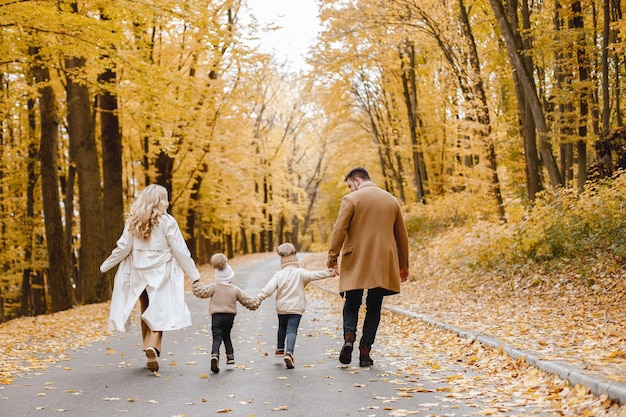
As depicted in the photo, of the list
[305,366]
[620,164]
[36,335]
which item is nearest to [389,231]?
[305,366]

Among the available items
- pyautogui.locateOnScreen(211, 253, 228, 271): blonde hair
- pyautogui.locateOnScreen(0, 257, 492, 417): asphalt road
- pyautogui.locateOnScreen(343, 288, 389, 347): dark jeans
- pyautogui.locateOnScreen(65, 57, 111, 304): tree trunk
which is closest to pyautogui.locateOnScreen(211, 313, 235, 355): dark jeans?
pyautogui.locateOnScreen(0, 257, 492, 417): asphalt road

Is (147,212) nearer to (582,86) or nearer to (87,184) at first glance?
(87,184)

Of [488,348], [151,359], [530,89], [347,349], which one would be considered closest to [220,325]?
[151,359]

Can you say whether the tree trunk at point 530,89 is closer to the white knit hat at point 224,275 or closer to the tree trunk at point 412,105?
the white knit hat at point 224,275

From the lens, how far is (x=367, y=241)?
7191 mm

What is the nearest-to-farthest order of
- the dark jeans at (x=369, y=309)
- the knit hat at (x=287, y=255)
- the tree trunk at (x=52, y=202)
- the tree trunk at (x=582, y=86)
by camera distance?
the dark jeans at (x=369, y=309) → the knit hat at (x=287, y=255) → the tree trunk at (x=582, y=86) → the tree trunk at (x=52, y=202)

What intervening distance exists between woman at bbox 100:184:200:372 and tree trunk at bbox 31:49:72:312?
1218cm

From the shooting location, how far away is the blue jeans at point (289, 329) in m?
7.44

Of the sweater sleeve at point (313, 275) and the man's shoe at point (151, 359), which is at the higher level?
the sweater sleeve at point (313, 275)

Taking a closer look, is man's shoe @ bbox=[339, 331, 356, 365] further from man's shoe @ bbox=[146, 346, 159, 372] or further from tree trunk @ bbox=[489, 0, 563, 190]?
tree trunk @ bbox=[489, 0, 563, 190]

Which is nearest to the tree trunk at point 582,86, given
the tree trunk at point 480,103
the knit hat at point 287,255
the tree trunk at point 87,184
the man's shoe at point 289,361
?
the tree trunk at point 480,103

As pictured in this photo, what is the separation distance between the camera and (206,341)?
34.7ft

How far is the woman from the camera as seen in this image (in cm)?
738

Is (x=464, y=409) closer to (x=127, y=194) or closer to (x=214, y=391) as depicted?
(x=214, y=391)
